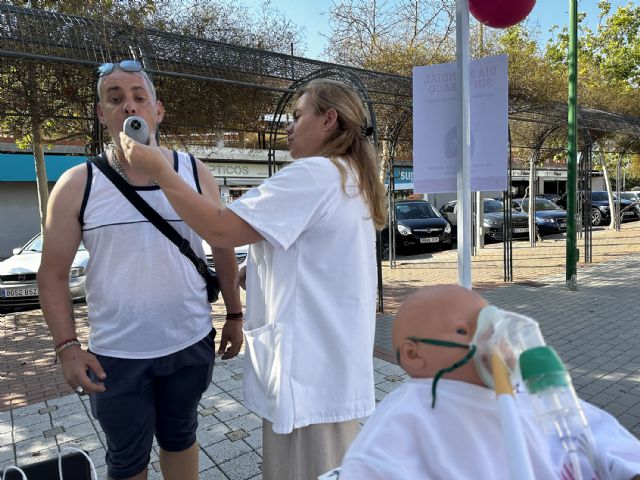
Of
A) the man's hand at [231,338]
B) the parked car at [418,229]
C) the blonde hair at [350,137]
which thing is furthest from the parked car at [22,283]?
the parked car at [418,229]

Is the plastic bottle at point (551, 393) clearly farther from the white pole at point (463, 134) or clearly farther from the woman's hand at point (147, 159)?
the white pole at point (463, 134)

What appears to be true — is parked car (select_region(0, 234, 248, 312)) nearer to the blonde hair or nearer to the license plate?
the license plate

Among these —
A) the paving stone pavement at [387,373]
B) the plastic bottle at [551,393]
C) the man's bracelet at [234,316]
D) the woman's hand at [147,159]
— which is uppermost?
the woman's hand at [147,159]

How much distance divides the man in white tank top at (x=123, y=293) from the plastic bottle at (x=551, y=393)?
1.30 metres

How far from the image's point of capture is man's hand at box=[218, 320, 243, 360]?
7.01 ft

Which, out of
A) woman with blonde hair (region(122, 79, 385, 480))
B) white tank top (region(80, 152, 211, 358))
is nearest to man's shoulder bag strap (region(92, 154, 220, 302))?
white tank top (region(80, 152, 211, 358))

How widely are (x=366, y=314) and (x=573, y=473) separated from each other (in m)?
0.81

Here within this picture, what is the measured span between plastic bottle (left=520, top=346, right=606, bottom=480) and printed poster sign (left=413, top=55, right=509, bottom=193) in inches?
102

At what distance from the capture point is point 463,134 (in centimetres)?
281

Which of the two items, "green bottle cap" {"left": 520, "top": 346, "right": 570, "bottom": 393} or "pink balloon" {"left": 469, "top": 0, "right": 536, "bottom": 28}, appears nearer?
"green bottle cap" {"left": 520, "top": 346, "right": 570, "bottom": 393}

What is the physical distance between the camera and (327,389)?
1.55 m

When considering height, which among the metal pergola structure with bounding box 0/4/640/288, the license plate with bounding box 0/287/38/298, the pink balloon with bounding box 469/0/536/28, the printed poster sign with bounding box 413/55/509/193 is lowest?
the license plate with bounding box 0/287/38/298

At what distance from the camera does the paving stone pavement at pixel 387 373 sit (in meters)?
3.22

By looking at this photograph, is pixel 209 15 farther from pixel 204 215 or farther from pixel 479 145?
pixel 204 215
